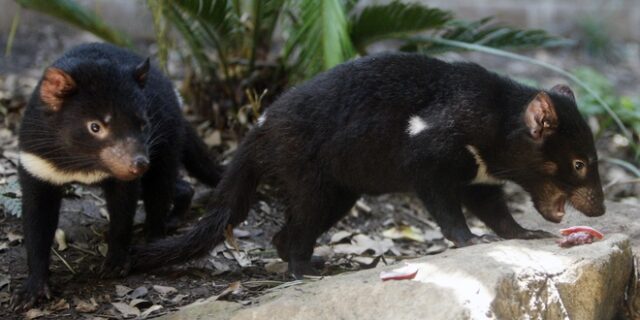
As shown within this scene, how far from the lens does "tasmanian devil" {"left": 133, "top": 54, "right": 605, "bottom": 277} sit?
14.4ft

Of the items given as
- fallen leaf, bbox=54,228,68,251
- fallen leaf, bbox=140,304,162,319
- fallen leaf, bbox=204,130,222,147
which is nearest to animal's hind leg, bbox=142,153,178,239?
fallen leaf, bbox=54,228,68,251

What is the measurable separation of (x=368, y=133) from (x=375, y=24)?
6.27ft

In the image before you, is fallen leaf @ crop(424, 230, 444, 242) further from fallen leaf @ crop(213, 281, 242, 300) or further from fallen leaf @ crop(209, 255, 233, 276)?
fallen leaf @ crop(213, 281, 242, 300)

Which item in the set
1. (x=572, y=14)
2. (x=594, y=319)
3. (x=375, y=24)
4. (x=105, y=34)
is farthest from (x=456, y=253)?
(x=572, y=14)

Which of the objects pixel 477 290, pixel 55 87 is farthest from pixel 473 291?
pixel 55 87

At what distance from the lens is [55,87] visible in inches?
162

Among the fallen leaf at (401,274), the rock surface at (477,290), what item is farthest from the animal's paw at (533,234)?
the fallen leaf at (401,274)

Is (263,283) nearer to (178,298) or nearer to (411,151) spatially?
(178,298)

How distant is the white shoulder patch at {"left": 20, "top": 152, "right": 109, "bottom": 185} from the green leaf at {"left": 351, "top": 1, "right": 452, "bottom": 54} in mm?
2600

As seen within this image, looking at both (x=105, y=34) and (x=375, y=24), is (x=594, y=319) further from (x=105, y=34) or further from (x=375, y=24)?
(x=105, y=34)

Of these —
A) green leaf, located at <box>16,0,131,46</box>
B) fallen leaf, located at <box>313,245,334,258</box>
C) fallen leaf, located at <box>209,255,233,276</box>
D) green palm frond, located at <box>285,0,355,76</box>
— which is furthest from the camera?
green leaf, located at <box>16,0,131,46</box>

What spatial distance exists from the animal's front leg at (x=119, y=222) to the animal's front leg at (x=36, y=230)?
11.3 inches

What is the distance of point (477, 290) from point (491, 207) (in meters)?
1.39

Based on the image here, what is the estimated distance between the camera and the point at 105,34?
6.33 m
